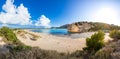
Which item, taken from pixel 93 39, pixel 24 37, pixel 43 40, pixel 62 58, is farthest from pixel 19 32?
pixel 62 58

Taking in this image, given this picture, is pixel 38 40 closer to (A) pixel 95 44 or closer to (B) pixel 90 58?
(A) pixel 95 44

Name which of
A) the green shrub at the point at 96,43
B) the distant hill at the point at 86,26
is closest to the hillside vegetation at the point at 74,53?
the green shrub at the point at 96,43

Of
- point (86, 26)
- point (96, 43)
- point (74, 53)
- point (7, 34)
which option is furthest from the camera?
point (86, 26)

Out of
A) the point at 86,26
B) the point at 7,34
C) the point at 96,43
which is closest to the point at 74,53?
the point at 96,43

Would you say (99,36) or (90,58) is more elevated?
(99,36)

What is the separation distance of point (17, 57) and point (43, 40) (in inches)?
512

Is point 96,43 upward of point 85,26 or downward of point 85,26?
downward

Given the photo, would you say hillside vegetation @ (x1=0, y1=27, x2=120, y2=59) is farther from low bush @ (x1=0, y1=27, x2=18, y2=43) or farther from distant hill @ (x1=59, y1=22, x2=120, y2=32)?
distant hill @ (x1=59, y1=22, x2=120, y2=32)

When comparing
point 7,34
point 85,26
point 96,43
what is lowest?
point 96,43

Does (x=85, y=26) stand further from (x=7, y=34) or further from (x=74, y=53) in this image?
(x=74, y=53)

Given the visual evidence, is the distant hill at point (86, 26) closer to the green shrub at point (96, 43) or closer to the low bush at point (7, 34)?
the low bush at point (7, 34)

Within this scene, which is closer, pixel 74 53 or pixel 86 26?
pixel 74 53

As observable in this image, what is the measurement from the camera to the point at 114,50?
8.18m

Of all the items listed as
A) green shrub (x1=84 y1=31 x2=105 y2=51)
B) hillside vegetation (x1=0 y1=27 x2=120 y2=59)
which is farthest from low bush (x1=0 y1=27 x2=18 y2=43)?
green shrub (x1=84 y1=31 x2=105 y2=51)
